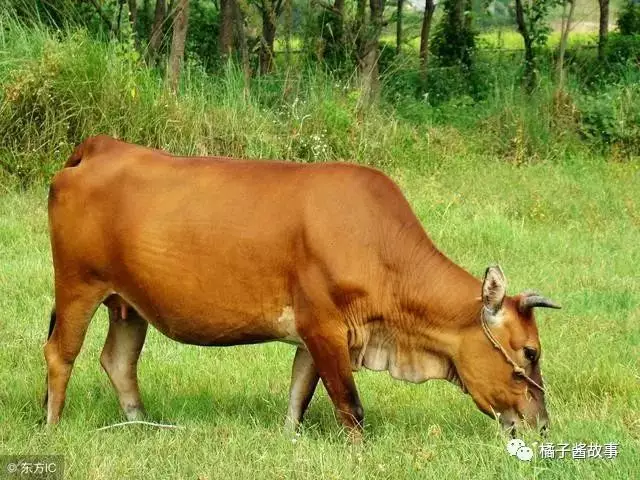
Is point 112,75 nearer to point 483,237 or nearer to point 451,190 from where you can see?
point 451,190

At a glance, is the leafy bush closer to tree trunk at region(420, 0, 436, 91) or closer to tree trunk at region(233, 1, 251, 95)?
tree trunk at region(420, 0, 436, 91)

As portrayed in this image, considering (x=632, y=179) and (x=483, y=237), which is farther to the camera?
(x=632, y=179)

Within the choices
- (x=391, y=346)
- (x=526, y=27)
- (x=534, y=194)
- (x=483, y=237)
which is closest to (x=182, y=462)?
(x=391, y=346)

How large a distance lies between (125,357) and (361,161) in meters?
6.90

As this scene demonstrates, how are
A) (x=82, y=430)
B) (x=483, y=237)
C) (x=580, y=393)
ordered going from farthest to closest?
1. (x=483, y=237)
2. (x=580, y=393)
3. (x=82, y=430)

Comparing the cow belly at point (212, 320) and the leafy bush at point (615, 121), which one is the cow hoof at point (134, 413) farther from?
the leafy bush at point (615, 121)

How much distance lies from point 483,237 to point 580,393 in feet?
12.7

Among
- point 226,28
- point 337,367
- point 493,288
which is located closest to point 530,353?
point 493,288

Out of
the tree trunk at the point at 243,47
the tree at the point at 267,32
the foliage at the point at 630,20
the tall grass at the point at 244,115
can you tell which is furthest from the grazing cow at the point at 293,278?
the foliage at the point at 630,20

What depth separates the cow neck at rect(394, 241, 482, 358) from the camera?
5.45 m

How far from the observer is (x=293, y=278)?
17.9 feet

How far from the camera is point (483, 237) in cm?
1014

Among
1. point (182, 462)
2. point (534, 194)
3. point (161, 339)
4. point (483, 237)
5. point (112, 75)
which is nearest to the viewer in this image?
point (182, 462)

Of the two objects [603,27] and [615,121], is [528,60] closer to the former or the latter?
[615,121]
